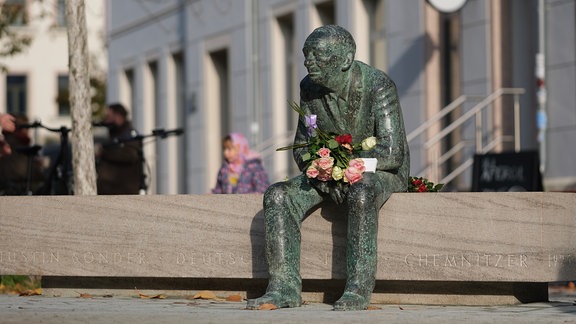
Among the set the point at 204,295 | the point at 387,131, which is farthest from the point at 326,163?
the point at 204,295

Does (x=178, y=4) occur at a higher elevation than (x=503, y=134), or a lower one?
higher

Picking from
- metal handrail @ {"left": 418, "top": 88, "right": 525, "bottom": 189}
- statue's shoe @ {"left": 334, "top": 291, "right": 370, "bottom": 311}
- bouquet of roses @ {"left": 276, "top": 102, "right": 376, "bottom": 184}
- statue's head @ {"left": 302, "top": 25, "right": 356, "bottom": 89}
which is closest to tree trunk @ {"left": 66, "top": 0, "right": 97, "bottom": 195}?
bouquet of roses @ {"left": 276, "top": 102, "right": 376, "bottom": 184}

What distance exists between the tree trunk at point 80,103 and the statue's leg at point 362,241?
13.2 ft

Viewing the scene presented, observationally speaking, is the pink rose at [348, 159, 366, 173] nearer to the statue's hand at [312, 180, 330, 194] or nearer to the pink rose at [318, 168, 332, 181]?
the pink rose at [318, 168, 332, 181]

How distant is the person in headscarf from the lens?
1809 centimetres

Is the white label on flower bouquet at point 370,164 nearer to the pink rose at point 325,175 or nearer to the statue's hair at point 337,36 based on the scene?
the pink rose at point 325,175

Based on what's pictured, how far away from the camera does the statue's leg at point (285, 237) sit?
10.2 metres

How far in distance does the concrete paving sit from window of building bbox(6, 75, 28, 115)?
5887 cm

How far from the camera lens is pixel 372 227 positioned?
32.9 feet

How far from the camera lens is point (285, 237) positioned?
10258mm

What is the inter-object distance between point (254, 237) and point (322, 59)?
1.33m

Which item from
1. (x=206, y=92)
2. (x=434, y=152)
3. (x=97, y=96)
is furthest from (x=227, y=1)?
(x=97, y=96)

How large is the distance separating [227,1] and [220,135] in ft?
9.23

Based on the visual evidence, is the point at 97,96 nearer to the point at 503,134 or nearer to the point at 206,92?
the point at 206,92
